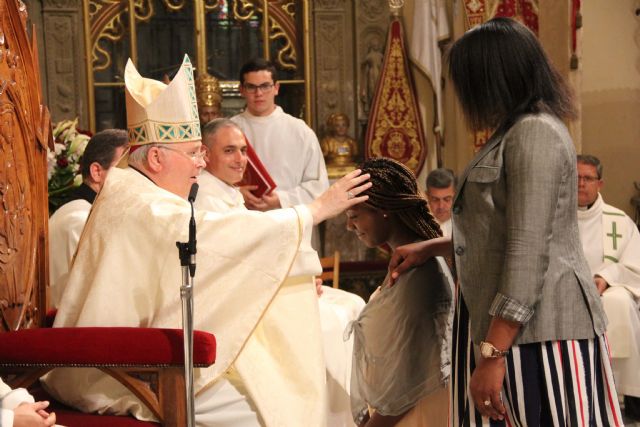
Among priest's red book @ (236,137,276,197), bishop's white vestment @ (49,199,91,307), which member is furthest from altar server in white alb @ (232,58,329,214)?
bishop's white vestment @ (49,199,91,307)

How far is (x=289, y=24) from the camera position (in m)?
8.51

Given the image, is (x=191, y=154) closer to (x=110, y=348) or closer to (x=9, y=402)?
(x=110, y=348)

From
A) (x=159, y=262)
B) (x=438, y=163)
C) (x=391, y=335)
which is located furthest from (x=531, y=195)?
(x=438, y=163)

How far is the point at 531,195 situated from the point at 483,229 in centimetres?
17

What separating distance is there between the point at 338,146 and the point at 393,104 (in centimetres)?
69

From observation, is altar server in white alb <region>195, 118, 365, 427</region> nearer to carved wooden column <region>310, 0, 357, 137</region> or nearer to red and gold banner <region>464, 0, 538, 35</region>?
red and gold banner <region>464, 0, 538, 35</region>

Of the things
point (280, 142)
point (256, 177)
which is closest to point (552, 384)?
point (256, 177)

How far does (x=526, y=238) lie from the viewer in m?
2.21

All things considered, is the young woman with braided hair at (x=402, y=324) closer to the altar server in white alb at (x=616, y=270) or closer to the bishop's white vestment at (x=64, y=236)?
the bishop's white vestment at (x=64, y=236)

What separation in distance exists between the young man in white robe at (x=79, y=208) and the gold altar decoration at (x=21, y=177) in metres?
0.85

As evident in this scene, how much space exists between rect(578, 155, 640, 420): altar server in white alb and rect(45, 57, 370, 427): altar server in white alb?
8.94 feet

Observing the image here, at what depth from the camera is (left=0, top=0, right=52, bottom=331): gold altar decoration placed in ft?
10.00

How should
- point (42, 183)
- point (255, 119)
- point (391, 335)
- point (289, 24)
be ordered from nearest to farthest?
point (391, 335)
point (42, 183)
point (255, 119)
point (289, 24)

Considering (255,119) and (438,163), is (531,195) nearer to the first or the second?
(255,119)
